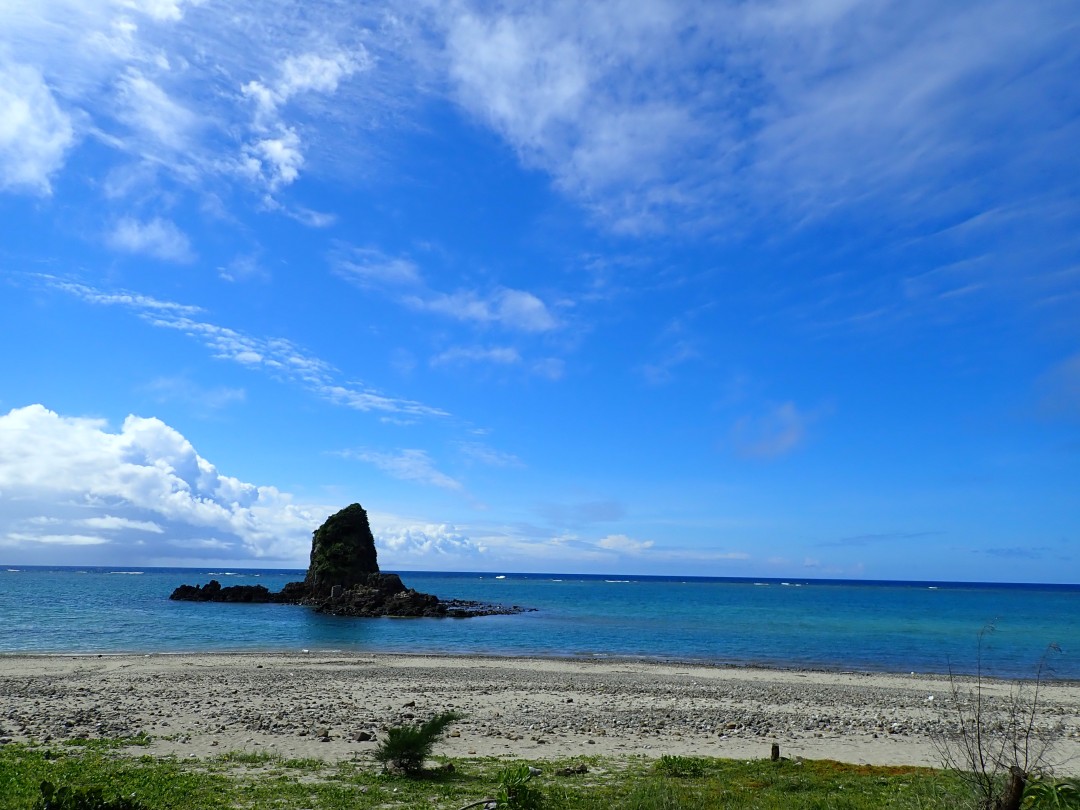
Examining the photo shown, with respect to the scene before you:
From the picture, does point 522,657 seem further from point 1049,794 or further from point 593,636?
point 1049,794

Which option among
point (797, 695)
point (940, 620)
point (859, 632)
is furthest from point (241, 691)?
point (940, 620)

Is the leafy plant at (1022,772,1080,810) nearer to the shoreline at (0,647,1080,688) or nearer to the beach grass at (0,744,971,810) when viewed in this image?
the beach grass at (0,744,971,810)

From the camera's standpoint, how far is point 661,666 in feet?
136

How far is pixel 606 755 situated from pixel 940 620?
8496 centimetres

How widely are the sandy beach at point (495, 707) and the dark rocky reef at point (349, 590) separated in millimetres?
50971

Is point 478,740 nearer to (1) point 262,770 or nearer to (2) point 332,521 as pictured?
(1) point 262,770

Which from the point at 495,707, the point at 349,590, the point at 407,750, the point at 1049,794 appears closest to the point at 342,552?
the point at 349,590

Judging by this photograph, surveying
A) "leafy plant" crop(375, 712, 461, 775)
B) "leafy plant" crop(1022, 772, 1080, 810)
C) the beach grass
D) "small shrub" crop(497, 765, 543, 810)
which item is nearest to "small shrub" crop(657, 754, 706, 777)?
the beach grass

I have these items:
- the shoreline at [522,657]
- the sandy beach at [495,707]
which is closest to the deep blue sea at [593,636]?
the shoreline at [522,657]

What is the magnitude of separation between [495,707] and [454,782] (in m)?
11.2

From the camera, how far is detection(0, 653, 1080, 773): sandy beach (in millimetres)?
18938

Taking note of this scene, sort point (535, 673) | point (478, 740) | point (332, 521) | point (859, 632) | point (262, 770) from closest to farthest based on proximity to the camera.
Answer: point (262, 770), point (478, 740), point (535, 673), point (859, 632), point (332, 521)

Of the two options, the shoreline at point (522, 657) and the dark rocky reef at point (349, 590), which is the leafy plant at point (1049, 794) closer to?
the shoreline at point (522, 657)

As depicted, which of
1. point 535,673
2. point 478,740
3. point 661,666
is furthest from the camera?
point 661,666
